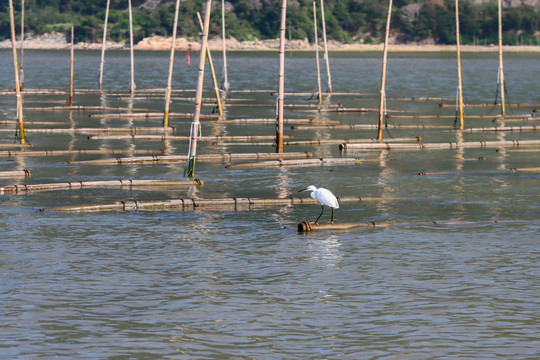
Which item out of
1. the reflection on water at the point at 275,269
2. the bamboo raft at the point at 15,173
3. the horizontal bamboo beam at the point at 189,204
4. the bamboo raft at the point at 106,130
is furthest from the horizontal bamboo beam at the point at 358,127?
the horizontal bamboo beam at the point at 189,204

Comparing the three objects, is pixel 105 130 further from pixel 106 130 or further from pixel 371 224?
pixel 371 224

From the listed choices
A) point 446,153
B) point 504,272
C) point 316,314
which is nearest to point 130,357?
point 316,314

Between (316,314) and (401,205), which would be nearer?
(316,314)

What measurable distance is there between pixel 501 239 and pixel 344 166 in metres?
16.5

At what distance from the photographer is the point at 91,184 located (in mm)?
36781

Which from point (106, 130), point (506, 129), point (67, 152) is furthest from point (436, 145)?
point (67, 152)

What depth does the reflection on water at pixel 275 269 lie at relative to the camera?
1906cm

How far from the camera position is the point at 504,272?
24.7 m

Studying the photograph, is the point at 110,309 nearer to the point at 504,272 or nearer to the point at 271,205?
the point at 504,272

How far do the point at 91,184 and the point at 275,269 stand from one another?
45.9ft

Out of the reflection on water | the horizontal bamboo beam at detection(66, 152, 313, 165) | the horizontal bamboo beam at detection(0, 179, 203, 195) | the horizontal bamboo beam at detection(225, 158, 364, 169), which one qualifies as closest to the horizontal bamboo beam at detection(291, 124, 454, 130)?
the horizontal bamboo beam at detection(66, 152, 313, 165)

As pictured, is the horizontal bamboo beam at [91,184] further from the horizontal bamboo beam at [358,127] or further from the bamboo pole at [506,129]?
the bamboo pole at [506,129]

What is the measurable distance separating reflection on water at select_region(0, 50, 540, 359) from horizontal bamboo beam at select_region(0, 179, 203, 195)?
1.61 feet

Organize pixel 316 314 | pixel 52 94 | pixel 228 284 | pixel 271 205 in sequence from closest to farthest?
1. pixel 316 314
2. pixel 228 284
3. pixel 271 205
4. pixel 52 94
